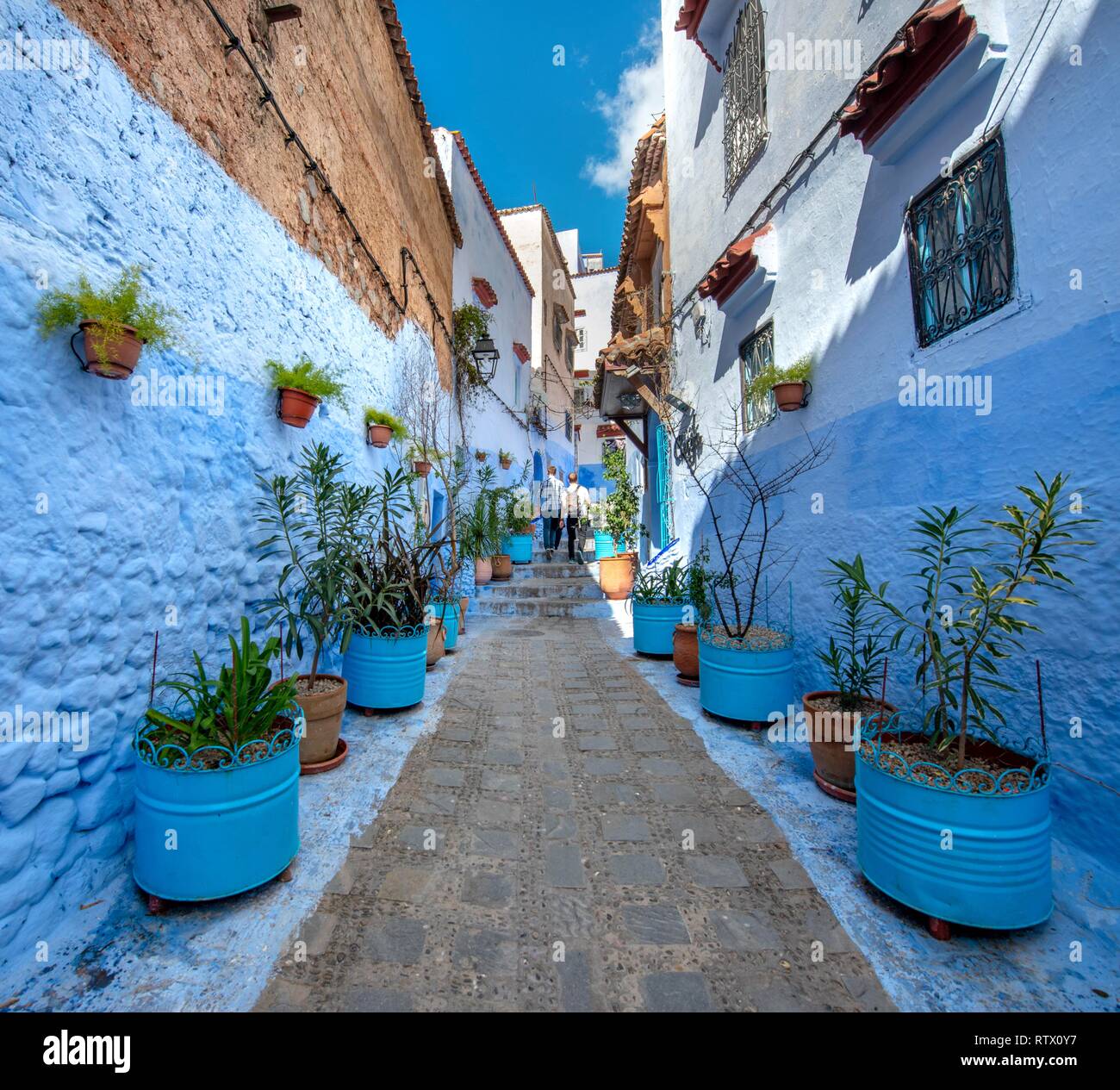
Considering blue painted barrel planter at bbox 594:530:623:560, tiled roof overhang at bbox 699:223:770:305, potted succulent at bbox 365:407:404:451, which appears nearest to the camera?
tiled roof overhang at bbox 699:223:770:305

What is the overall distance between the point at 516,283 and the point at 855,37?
11.2 meters

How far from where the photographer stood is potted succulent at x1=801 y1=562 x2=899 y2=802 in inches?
110

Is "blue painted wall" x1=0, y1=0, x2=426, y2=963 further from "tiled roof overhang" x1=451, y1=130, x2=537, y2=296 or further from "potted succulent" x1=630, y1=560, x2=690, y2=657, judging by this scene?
"tiled roof overhang" x1=451, y1=130, x2=537, y2=296

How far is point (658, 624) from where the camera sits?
18.9 feet

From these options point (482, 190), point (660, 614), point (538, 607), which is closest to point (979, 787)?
point (660, 614)

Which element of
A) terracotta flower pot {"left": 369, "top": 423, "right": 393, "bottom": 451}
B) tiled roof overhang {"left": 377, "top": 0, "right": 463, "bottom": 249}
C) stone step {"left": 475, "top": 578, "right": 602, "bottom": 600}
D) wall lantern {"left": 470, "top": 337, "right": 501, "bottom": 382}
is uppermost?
tiled roof overhang {"left": 377, "top": 0, "right": 463, "bottom": 249}

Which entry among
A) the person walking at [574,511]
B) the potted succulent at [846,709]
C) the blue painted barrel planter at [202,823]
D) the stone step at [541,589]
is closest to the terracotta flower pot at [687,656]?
the potted succulent at [846,709]

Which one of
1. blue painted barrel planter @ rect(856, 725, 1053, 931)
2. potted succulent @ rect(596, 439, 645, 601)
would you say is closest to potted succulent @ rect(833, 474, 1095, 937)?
blue painted barrel planter @ rect(856, 725, 1053, 931)

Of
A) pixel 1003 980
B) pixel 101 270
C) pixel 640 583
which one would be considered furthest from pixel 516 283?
pixel 1003 980

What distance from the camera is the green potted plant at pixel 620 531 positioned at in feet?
28.4

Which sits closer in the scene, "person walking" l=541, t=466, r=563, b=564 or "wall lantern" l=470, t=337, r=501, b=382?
"wall lantern" l=470, t=337, r=501, b=382

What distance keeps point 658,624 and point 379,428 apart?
3428mm

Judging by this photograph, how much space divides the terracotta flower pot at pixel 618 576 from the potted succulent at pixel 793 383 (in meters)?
4.69

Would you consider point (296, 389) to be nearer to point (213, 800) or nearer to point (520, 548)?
point (213, 800)
